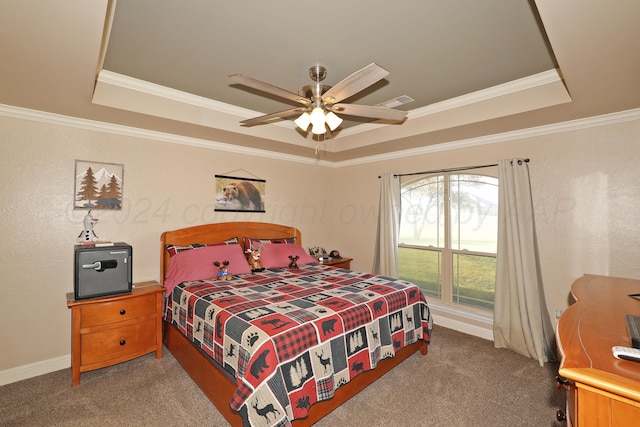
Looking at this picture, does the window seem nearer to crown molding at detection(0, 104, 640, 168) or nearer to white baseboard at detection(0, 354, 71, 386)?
crown molding at detection(0, 104, 640, 168)

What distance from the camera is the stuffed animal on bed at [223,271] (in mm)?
3072

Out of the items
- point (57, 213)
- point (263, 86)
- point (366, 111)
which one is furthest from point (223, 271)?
point (366, 111)

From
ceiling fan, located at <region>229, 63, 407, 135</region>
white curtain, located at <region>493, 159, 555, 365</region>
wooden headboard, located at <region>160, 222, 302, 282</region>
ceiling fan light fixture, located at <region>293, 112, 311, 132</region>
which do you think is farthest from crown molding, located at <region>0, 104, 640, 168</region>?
ceiling fan light fixture, located at <region>293, 112, 311, 132</region>

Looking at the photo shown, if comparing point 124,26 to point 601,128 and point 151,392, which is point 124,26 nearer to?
point 151,392

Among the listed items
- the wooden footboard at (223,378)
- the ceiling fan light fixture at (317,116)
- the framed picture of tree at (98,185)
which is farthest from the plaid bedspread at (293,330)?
the ceiling fan light fixture at (317,116)

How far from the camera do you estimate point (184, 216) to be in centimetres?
355

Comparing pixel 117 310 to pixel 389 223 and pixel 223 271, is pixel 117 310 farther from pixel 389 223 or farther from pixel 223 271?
pixel 389 223

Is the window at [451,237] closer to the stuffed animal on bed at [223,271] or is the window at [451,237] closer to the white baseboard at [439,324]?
the white baseboard at [439,324]

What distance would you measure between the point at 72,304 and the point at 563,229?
4.58 m

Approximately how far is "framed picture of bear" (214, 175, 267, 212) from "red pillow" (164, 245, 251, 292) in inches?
27.4

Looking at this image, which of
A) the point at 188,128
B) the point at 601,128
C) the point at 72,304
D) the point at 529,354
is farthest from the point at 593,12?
the point at 72,304

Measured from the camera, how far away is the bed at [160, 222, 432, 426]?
1716mm

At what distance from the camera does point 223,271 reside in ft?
10.2

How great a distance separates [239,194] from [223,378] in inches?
97.4
